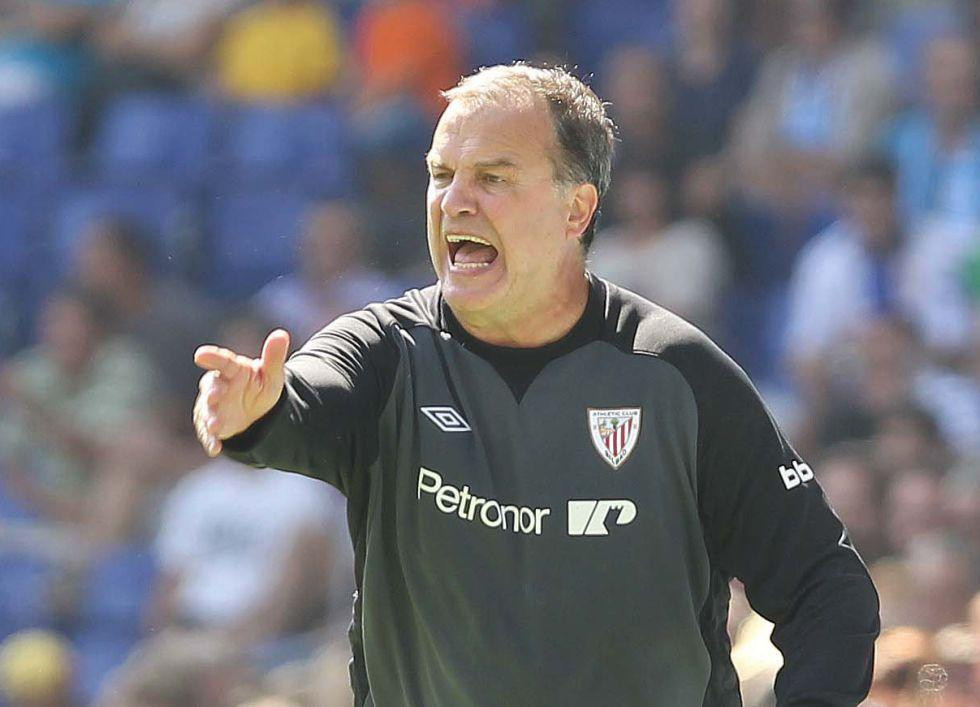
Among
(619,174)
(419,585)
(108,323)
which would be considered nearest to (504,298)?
(419,585)

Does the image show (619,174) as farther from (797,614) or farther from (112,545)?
(797,614)

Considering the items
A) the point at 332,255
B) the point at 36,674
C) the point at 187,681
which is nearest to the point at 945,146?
the point at 332,255

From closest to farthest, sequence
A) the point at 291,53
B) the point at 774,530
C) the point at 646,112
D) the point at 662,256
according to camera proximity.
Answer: the point at 774,530 < the point at 662,256 < the point at 646,112 < the point at 291,53

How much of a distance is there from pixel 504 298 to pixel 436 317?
0.20m

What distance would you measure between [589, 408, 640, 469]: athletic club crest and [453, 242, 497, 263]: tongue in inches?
14.9

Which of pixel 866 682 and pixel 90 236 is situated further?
pixel 90 236

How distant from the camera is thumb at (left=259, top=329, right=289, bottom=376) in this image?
319 centimetres

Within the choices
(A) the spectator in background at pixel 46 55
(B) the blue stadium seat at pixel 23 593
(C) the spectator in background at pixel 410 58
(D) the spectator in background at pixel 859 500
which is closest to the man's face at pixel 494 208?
(D) the spectator in background at pixel 859 500

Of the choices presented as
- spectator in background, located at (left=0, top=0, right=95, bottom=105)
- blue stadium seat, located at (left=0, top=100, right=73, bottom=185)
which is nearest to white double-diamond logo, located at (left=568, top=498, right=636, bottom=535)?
blue stadium seat, located at (left=0, top=100, right=73, bottom=185)

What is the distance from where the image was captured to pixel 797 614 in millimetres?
3475

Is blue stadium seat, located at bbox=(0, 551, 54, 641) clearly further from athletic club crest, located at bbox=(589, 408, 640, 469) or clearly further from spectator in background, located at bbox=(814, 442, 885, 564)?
athletic club crest, located at bbox=(589, 408, 640, 469)

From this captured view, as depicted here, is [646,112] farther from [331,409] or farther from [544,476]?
[331,409]

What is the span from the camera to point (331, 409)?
3.43m

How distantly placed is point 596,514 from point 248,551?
5002 millimetres
